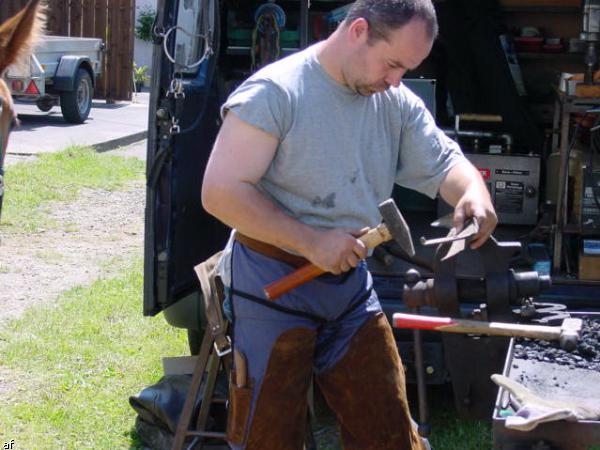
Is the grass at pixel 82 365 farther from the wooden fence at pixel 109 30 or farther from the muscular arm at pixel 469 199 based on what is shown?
the wooden fence at pixel 109 30

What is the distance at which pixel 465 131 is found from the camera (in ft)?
19.9

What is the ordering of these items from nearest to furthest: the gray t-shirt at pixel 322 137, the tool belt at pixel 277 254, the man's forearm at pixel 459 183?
the gray t-shirt at pixel 322 137 < the tool belt at pixel 277 254 < the man's forearm at pixel 459 183

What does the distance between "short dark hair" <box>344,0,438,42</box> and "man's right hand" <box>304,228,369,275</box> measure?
60cm

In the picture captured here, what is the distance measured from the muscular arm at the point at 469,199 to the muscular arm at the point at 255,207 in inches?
15.0

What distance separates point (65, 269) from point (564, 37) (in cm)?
398

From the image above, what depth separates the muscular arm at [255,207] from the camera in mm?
2926

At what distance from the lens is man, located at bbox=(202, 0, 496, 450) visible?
2.96 meters

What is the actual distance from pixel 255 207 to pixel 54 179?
26.7ft

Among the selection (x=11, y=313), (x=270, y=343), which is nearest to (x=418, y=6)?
(x=270, y=343)

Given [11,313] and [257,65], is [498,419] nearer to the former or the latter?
[257,65]

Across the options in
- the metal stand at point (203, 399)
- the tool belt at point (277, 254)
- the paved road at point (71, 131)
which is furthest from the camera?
the paved road at point (71, 131)

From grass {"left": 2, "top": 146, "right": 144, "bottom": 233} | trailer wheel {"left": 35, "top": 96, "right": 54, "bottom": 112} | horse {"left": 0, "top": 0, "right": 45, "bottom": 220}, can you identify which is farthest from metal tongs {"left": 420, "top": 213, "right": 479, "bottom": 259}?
trailer wheel {"left": 35, "top": 96, "right": 54, "bottom": 112}

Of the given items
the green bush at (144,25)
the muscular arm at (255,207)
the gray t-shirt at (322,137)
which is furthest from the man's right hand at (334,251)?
the green bush at (144,25)

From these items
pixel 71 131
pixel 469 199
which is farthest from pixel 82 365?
pixel 71 131
